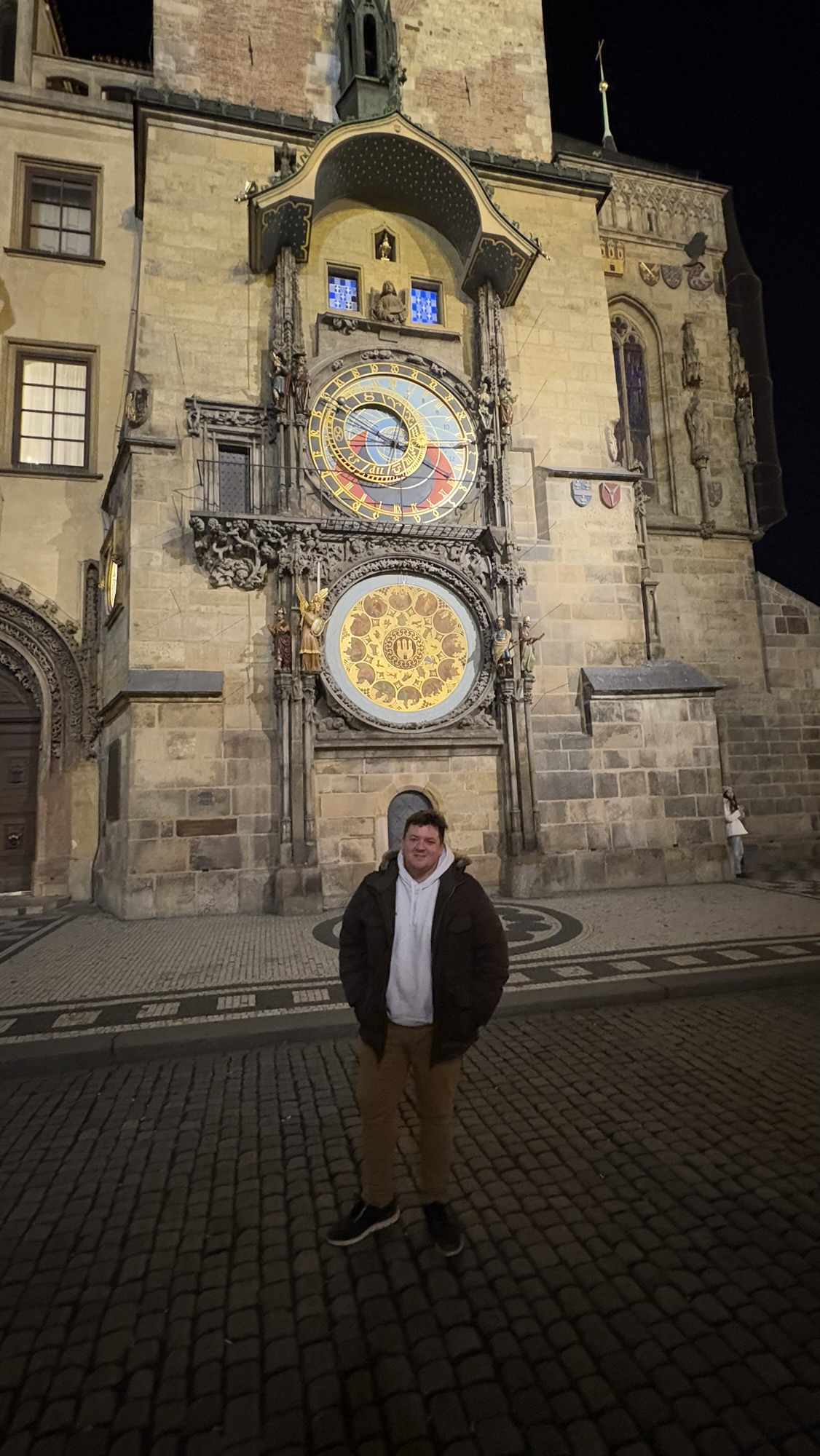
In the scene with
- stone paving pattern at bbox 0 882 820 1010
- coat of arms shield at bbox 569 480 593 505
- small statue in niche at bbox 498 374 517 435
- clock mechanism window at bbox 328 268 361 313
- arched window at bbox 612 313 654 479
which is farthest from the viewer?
arched window at bbox 612 313 654 479

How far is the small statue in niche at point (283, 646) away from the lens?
984 cm

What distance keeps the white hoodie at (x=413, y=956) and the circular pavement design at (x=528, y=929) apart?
3785 mm

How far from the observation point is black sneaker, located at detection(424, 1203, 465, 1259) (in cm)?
247

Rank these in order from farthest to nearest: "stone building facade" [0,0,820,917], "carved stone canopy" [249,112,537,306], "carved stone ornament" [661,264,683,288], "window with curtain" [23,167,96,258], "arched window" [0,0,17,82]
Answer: "carved stone ornament" [661,264,683,288] < "arched window" [0,0,17,82] < "window with curtain" [23,167,96,258] < "carved stone canopy" [249,112,537,306] < "stone building facade" [0,0,820,917]

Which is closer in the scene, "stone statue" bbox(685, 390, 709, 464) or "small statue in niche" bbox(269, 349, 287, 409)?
"small statue in niche" bbox(269, 349, 287, 409)

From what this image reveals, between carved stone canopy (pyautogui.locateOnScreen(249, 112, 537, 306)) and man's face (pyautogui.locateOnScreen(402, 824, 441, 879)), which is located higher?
carved stone canopy (pyautogui.locateOnScreen(249, 112, 537, 306))

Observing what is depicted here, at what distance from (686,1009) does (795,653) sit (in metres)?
13.6

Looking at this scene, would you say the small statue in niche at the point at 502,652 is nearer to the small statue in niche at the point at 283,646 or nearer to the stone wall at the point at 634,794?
the stone wall at the point at 634,794

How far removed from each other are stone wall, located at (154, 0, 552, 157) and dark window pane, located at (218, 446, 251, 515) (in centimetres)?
725

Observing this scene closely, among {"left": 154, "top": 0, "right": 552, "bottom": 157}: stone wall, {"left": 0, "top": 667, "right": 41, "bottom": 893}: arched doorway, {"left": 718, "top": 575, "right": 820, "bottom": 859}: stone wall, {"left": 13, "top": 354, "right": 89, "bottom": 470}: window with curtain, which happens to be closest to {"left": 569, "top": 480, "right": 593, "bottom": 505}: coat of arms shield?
{"left": 718, "top": 575, "right": 820, "bottom": 859}: stone wall

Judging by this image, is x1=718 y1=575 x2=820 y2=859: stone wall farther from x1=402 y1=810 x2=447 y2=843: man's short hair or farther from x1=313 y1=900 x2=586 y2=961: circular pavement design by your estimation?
x1=402 y1=810 x2=447 y2=843: man's short hair

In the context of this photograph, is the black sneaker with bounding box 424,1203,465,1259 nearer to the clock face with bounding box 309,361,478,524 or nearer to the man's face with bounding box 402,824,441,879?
the man's face with bounding box 402,824,441,879

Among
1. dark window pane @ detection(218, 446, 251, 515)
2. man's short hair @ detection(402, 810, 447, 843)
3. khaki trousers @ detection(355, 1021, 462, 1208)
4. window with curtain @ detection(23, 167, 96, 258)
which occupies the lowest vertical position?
khaki trousers @ detection(355, 1021, 462, 1208)

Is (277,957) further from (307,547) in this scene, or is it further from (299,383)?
(299,383)
